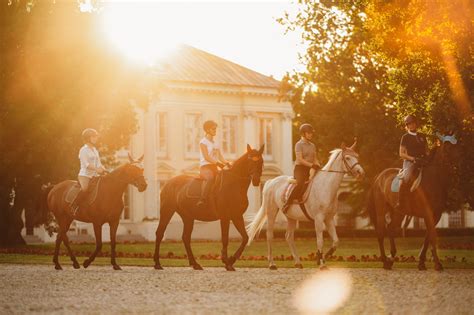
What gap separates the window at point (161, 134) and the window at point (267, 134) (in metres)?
7.66

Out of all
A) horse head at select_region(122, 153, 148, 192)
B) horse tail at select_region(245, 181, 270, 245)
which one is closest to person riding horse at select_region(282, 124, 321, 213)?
horse tail at select_region(245, 181, 270, 245)

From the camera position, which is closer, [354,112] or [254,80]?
[354,112]

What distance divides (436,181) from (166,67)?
44.7m

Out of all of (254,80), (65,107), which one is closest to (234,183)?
(65,107)

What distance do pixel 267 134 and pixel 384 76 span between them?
1283 inches

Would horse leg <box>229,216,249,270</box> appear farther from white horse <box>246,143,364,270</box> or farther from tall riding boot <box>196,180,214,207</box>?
tall riding boot <box>196,180,214,207</box>

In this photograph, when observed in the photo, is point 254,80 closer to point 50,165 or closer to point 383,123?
point 383,123

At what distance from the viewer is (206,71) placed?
68.3 m

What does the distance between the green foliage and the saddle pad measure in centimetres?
531

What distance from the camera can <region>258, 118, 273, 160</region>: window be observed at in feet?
232

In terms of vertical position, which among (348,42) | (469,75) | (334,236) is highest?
(348,42)

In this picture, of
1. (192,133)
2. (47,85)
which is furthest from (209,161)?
(192,133)

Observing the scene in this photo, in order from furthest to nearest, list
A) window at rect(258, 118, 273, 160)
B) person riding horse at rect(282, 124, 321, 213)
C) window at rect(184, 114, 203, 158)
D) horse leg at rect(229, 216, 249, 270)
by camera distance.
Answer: window at rect(258, 118, 273, 160) < window at rect(184, 114, 203, 158) < person riding horse at rect(282, 124, 321, 213) < horse leg at rect(229, 216, 249, 270)

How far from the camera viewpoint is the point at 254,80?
69.9 metres
